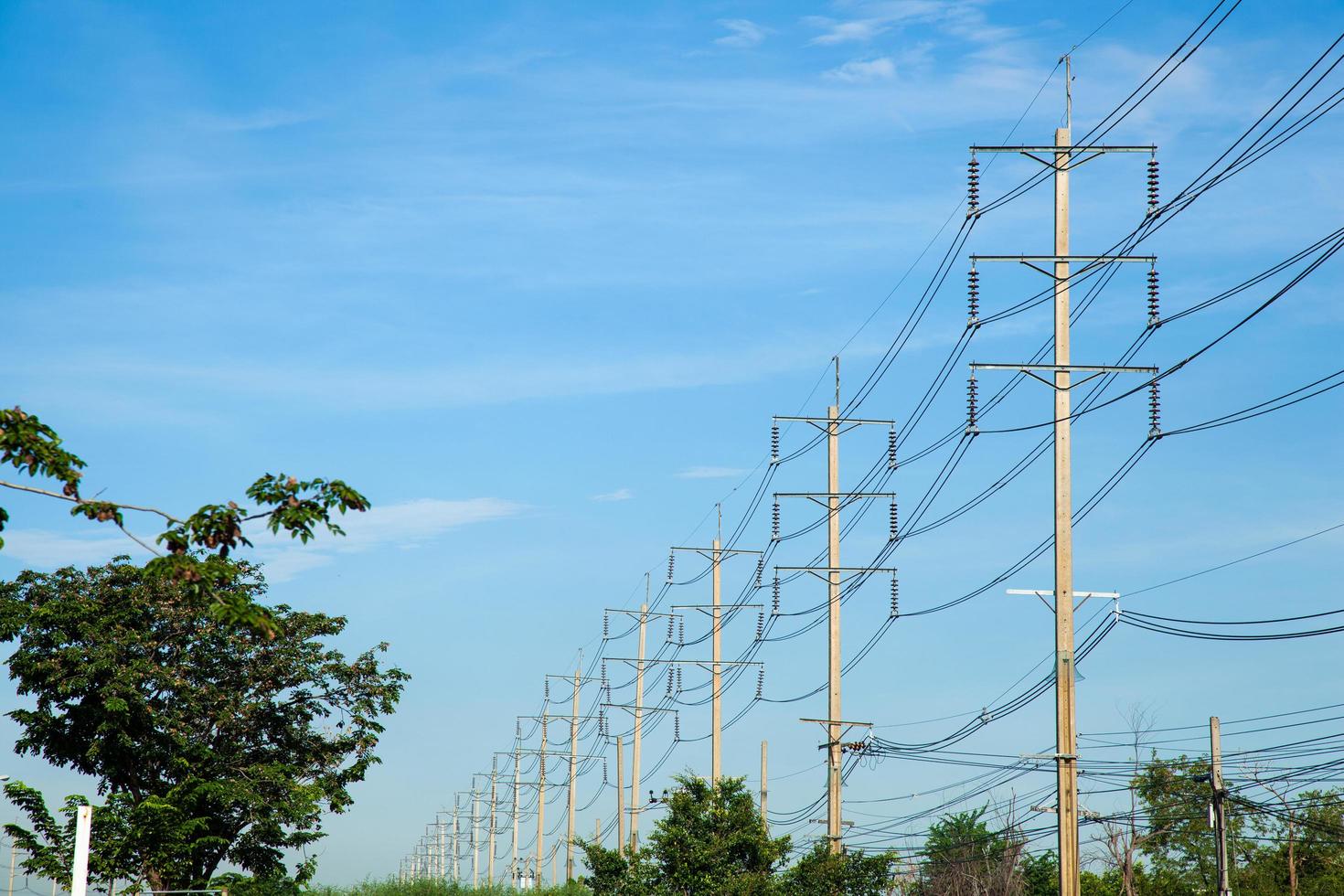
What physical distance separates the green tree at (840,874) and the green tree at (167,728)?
17.1 metres

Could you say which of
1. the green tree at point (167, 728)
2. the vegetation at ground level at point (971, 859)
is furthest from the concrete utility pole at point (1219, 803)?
the green tree at point (167, 728)

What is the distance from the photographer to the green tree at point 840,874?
142 ft

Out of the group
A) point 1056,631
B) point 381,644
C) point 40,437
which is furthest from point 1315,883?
point 40,437

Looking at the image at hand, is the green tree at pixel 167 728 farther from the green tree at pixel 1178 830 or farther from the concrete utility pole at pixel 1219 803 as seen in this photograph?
the green tree at pixel 1178 830

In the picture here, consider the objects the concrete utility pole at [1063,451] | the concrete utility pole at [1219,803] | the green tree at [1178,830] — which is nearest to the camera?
the concrete utility pole at [1063,451]

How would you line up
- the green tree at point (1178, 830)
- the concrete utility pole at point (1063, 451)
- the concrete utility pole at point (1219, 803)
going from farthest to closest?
the green tree at point (1178, 830)
the concrete utility pole at point (1219, 803)
the concrete utility pole at point (1063, 451)

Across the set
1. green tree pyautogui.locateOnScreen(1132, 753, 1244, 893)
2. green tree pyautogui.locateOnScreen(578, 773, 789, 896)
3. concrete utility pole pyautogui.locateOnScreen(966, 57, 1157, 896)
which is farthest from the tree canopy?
green tree pyautogui.locateOnScreen(1132, 753, 1244, 893)

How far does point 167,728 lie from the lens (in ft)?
167

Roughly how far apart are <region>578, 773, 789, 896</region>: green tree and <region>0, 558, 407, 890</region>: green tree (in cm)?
1163

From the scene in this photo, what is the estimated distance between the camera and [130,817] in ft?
165

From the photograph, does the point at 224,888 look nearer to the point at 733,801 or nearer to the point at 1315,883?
the point at 733,801

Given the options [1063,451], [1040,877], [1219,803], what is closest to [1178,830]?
[1040,877]

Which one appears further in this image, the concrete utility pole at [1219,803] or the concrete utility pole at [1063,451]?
the concrete utility pole at [1219,803]

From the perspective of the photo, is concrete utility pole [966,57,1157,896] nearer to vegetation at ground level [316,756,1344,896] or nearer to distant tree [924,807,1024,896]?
vegetation at ground level [316,756,1344,896]
